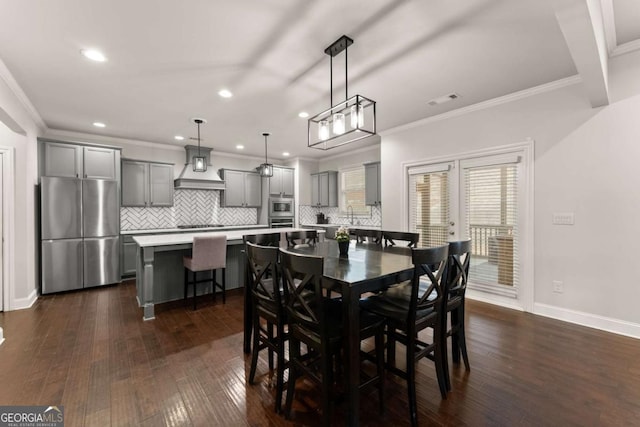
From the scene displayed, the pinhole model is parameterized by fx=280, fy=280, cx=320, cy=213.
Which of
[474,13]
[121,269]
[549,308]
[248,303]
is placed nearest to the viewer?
[474,13]

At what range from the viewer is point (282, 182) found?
723 centimetres

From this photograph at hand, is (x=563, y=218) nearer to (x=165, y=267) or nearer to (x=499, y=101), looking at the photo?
(x=499, y=101)

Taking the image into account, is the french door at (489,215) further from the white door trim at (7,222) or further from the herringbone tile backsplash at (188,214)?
the white door trim at (7,222)

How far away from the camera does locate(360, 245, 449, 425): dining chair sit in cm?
172

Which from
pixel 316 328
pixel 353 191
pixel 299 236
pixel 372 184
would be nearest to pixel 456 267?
pixel 316 328

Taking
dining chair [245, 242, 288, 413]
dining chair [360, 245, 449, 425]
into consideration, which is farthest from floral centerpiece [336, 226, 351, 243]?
dining chair [245, 242, 288, 413]

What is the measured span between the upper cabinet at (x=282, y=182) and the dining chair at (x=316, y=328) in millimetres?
5358

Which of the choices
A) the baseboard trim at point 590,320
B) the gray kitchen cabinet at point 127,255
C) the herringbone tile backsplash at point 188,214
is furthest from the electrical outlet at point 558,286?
the gray kitchen cabinet at point 127,255

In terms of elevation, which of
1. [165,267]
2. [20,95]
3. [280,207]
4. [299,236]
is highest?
[20,95]

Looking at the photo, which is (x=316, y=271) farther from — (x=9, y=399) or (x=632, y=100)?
(x=632, y=100)

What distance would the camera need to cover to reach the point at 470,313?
134 inches

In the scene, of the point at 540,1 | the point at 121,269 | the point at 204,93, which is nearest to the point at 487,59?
the point at 540,1

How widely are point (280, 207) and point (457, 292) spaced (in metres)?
5.37

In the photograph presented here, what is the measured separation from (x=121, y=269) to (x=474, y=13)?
5979 millimetres
